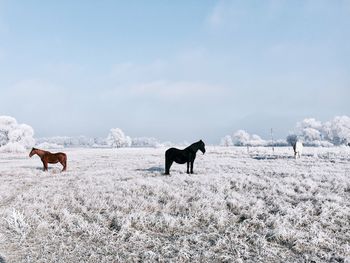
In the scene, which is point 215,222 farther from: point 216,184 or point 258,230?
point 216,184

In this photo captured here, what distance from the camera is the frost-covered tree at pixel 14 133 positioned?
8619cm

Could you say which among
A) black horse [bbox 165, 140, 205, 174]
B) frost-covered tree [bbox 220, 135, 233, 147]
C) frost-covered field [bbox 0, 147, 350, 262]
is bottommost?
frost-covered field [bbox 0, 147, 350, 262]

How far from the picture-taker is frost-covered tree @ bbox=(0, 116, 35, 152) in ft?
283

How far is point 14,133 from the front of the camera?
86.1 meters

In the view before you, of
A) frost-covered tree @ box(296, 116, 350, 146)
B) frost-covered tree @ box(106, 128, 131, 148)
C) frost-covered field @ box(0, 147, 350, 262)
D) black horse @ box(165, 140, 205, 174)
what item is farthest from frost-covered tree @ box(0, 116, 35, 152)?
frost-covered tree @ box(296, 116, 350, 146)

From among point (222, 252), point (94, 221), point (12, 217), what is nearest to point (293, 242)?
point (222, 252)

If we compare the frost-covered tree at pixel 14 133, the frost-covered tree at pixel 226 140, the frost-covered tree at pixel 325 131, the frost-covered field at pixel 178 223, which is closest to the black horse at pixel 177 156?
the frost-covered field at pixel 178 223

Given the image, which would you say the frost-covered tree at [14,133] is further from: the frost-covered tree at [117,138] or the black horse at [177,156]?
the black horse at [177,156]

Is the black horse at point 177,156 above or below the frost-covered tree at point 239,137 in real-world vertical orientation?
below

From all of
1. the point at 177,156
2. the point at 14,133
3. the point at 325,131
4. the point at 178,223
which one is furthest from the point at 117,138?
the point at 178,223

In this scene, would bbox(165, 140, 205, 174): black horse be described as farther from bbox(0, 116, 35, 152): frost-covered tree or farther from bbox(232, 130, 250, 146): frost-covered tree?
bbox(232, 130, 250, 146): frost-covered tree

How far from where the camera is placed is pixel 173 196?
1309 centimetres

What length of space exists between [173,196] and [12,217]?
592cm

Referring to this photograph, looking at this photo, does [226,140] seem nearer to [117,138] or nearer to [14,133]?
[117,138]
